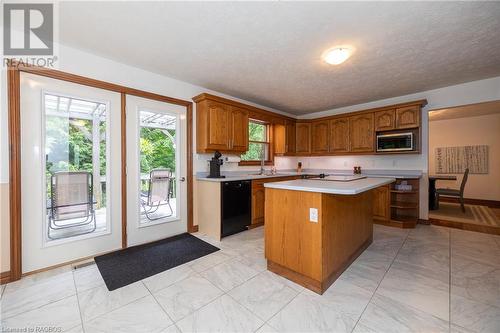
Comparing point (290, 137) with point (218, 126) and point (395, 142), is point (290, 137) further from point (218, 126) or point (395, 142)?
point (218, 126)

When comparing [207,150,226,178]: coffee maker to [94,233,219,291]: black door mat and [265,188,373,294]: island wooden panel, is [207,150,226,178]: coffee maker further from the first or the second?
[265,188,373,294]: island wooden panel

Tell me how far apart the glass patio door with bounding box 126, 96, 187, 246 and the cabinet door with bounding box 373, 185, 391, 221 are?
3.55 m

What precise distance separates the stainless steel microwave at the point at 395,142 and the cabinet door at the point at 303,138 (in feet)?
5.09

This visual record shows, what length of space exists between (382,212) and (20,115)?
5355 mm

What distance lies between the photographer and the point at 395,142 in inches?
155

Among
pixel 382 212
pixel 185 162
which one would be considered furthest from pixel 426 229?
pixel 185 162

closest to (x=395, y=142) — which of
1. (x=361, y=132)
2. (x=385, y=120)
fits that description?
(x=385, y=120)

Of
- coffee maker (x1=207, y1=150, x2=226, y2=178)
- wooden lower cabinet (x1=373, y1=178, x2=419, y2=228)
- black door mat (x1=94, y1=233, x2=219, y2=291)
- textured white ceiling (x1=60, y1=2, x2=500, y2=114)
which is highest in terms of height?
textured white ceiling (x1=60, y1=2, x2=500, y2=114)

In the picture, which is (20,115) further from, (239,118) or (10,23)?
(239,118)

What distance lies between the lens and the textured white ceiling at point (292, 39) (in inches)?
71.2

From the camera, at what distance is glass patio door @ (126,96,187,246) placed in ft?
9.55

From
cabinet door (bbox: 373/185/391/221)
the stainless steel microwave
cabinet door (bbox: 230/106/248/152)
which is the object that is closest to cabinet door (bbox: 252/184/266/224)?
cabinet door (bbox: 230/106/248/152)

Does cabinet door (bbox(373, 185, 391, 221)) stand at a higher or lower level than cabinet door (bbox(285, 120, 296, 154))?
lower

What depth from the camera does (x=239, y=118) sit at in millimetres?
3834
